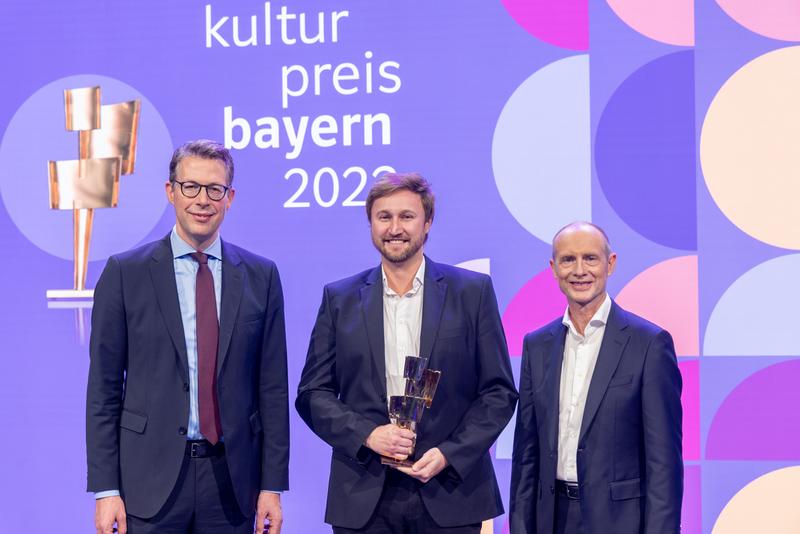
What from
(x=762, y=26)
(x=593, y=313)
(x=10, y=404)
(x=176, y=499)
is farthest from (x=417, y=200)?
(x=10, y=404)

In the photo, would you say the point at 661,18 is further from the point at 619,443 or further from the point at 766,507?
the point at 766,507

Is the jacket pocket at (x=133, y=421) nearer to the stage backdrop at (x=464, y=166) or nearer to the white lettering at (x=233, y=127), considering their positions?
the stage backdrop at (x=464, y=166)

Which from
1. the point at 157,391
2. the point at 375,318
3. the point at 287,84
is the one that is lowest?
the point at 157,391

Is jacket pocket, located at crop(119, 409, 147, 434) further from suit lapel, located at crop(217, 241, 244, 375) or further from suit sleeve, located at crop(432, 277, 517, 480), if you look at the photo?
suit sleeve, located at crop(432, 277, 517, 480)

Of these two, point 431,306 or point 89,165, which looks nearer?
point 431,306

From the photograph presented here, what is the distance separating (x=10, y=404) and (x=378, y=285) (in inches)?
95.0

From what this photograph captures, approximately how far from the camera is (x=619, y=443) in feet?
9.38

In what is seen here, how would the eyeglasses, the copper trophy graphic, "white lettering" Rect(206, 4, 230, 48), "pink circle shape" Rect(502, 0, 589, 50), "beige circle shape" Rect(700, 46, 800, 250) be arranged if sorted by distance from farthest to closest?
the copper trophy graphic
"white lettering" Rect(206, 4, 230, 48)
"pink circle shape" Rect(502, 0, 589, 50)
"beige circle shape" Rect(700, 46, 800, 250)
the eyeglasses

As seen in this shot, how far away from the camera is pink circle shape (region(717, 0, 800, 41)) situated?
399cm

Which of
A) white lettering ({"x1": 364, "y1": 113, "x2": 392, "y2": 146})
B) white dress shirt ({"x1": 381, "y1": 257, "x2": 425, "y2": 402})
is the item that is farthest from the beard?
white lettering ({"x1": 364, "y1": 113, "x2": 392, "y2": 146})

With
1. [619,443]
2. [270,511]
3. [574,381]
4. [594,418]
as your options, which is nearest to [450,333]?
[574,381]

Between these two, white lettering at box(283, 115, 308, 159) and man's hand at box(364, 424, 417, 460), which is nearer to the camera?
man's hand at box(364, 424, 417, 460)

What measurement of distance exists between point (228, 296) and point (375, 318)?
0.50 metres

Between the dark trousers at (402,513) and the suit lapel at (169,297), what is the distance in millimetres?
757
